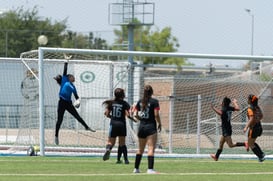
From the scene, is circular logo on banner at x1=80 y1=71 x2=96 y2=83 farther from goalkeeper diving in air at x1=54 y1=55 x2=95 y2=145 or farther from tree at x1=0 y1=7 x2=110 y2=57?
tree at x1=0 y1=7 x2=110 y2=57

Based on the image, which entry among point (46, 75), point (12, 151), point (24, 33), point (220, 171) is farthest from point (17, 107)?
point (24, 33)

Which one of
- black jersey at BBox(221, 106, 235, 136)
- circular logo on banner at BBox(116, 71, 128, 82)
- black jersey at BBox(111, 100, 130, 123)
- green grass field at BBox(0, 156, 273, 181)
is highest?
circular logo on banner at BBox(116, 71, 128, 82)

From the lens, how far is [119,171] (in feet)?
66.6

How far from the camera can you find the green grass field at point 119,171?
1847cm

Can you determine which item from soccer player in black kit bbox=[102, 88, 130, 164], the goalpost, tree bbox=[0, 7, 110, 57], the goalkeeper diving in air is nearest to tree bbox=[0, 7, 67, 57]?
tree bbox=[0, 7, 110, 57]

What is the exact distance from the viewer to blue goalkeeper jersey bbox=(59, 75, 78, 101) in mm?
26631

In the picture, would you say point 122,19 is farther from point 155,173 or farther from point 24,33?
point 155,173

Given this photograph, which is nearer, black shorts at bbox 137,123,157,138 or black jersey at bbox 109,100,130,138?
black shorts at bbox 137,123,157,138

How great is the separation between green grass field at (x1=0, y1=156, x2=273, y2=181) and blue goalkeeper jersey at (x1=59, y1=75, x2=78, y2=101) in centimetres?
245

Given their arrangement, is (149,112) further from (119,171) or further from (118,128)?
(118,128)

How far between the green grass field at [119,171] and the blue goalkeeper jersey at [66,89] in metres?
2.45

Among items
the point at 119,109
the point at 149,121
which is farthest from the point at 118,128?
the point at 149,121

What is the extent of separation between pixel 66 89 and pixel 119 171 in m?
6.97

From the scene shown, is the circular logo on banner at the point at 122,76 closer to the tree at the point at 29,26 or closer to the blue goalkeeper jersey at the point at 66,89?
the blue goalkeeper jersey at the point at 66,89
